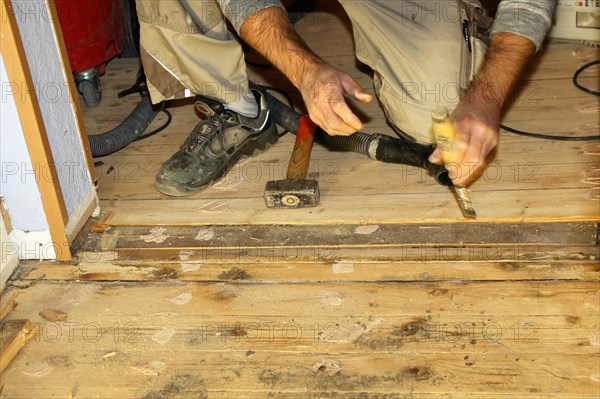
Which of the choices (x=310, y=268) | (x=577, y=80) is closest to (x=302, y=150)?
(x=310, y=268)

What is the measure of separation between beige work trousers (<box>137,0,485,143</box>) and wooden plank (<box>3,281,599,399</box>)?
690mm

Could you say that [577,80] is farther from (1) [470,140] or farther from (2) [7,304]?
(2) [7,304]

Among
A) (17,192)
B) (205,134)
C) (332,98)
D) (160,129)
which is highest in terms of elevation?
(332,98)

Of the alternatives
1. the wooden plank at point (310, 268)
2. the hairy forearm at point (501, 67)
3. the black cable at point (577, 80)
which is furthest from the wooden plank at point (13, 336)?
the black cable at point (577, 80)

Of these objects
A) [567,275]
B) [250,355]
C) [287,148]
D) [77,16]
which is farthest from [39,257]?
[567,275]

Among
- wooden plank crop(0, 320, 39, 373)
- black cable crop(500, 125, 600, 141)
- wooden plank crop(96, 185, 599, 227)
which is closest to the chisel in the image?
wooden plank crop(96, 185, 599, 227)

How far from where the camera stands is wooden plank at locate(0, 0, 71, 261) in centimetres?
158

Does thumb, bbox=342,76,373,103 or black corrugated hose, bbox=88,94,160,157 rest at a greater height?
thumb, bbox=342,76,373,103

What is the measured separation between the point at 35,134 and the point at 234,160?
685 mm

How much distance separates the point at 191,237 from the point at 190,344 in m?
0.40

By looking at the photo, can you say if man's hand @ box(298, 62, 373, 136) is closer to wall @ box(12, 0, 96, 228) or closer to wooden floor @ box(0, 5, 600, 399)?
wooden floor @ box(0, 5, 600, 399)

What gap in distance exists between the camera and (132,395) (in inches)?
56.5

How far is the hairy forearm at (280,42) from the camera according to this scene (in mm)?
1738

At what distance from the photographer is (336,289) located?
1.67 meters
